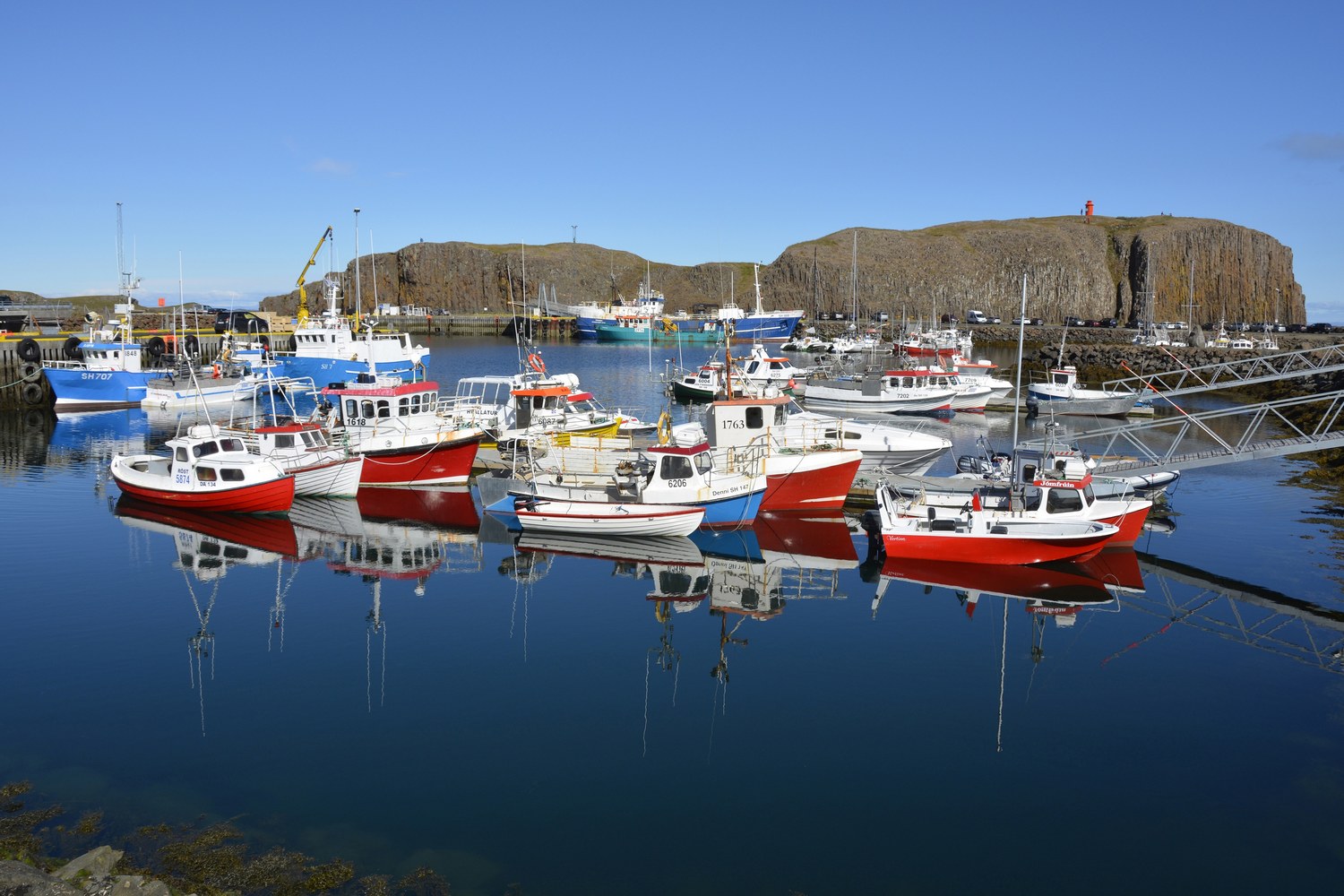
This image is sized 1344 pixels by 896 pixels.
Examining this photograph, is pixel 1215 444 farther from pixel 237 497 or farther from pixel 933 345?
pixel 237 497

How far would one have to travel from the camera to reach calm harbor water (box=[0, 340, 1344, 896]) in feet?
39.6

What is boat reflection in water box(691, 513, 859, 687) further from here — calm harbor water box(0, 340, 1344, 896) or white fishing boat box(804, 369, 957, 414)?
white fishing boat box(804, 369, 957, 414)

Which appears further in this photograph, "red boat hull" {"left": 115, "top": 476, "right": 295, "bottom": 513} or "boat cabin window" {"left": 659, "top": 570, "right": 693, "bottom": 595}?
"red boat hull" {"left": 115, "top": 476, "right": 295, "bottom": 513}

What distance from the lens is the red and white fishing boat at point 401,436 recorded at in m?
32.8

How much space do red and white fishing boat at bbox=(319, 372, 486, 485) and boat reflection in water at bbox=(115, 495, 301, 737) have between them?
4536 millimetres

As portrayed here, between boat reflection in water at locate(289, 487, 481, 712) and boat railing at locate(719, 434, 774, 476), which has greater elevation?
boat railing at locate(719, 434, 774, 476)

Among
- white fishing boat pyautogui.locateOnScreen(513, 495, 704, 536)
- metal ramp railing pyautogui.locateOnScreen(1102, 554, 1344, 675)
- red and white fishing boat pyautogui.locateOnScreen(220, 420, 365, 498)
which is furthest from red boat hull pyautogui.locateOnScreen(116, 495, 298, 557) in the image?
metal ramp railing pyautogui.locateOnScreen(1102, 554, 1344, 675)

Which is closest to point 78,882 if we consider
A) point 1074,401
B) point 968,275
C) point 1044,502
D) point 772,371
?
point 1044,502

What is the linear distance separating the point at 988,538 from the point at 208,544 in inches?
807

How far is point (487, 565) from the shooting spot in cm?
2450

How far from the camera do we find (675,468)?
85.9 ft

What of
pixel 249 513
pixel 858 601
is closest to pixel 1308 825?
pixel 858 601

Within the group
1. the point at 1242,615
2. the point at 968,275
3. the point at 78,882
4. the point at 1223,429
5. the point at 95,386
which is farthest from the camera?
the point at 968,275

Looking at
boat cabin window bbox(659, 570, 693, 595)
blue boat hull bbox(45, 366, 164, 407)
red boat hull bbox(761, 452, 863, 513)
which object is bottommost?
boat cabin window bbox(659, 570, 693, 595)
